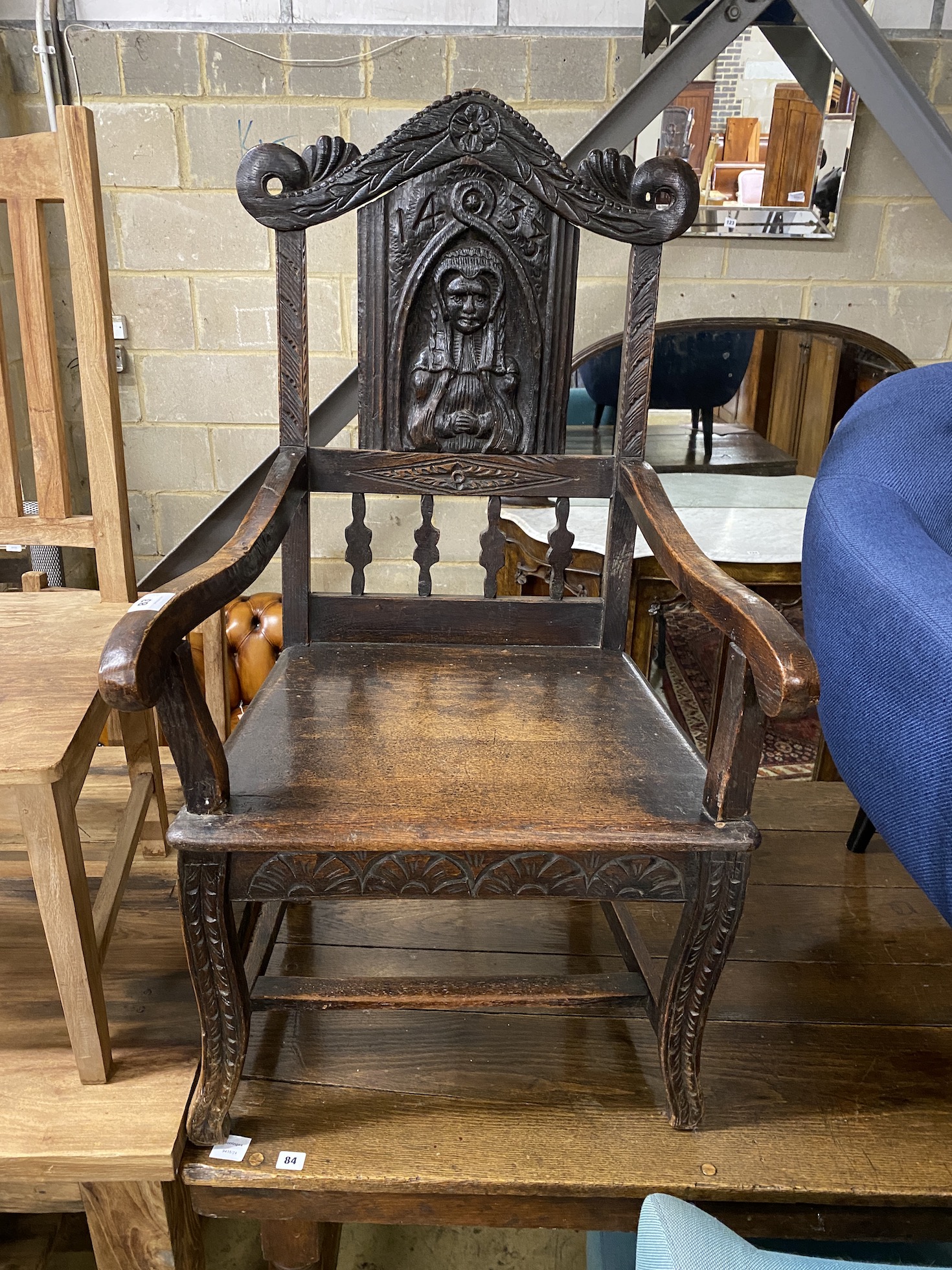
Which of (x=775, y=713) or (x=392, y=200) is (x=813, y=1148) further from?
(x=392, y=200)

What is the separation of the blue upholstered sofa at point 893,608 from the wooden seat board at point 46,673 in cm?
94

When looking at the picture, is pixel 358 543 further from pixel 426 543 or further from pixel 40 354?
pixel 40 354

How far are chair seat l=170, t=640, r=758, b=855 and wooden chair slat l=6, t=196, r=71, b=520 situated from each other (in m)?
0.42

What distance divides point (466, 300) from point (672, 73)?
100 centimetres

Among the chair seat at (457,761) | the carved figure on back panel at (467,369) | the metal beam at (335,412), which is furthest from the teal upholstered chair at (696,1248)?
the metal beam at (335,412)

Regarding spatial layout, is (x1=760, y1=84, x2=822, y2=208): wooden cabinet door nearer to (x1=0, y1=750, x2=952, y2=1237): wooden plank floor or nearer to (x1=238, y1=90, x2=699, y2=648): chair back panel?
(x1=238, y1=90, x2=699, y2=648): chair back panel

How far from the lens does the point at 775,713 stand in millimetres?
857

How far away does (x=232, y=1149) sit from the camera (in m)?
1.07

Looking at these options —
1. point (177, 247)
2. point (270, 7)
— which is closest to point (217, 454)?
point (177, 247)

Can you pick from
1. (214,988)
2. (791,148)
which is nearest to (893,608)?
(214,988)

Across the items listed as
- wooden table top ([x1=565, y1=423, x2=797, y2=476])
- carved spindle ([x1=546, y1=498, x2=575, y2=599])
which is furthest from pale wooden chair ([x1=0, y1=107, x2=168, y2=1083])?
wooden table top ([x1=565, y1=423, x2=797, y2=476])

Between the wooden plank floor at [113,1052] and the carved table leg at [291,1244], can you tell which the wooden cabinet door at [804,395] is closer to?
the wooden plank floor at [113,1052]

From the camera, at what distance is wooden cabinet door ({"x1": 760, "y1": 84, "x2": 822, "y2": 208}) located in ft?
7.77

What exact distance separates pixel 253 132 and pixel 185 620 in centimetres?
188
